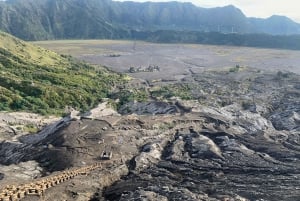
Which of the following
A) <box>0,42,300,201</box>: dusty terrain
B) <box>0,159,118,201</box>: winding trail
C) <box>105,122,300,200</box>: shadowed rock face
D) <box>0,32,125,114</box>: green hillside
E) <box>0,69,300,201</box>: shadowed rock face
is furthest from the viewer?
<box>0,32,125,114</box>: green hillside

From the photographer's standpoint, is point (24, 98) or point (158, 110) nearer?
point (158, 110)

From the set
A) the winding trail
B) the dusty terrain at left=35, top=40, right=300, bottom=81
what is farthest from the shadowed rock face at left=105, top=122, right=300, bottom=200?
the dusty terrain at left=35, top=40, right=300, bottom=81

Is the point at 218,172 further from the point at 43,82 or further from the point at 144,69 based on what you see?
the point at 144,69

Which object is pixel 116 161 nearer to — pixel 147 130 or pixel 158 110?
pixel 147 130

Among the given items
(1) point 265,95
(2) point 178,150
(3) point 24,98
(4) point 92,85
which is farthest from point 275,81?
(2) point 178,150

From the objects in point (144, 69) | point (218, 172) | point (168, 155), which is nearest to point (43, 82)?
point (168, 155)

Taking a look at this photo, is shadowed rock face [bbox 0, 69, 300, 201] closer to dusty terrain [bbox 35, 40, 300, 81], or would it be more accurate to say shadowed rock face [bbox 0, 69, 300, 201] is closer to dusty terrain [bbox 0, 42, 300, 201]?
dusty terrain [bbox 0, 42, 300, 201]
